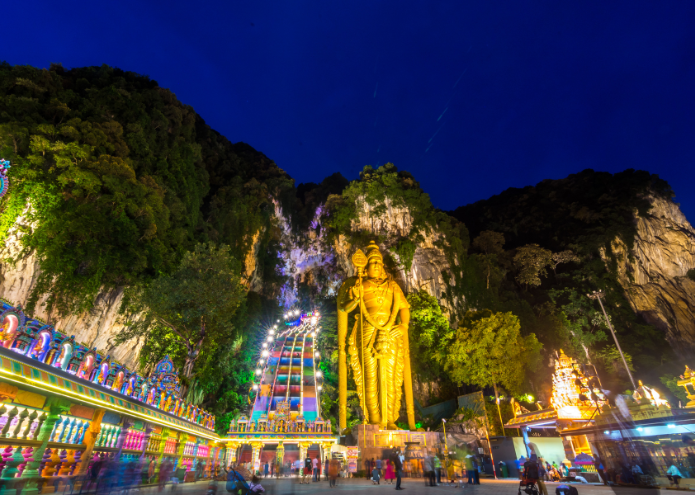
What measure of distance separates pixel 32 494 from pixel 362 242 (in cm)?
2022

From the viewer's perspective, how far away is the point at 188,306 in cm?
1225

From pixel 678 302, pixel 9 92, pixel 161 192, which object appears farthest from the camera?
pixel 678 302

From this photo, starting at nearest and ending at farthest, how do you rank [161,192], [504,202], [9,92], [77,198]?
1. [77,198]
2. [9,92]
3. [161,192]
4. [504,202]

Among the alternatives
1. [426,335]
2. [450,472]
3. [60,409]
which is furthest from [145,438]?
[426,335]

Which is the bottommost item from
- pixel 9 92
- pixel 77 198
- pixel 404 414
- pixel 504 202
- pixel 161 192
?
pixel 404 414

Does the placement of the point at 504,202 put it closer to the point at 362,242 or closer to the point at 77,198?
the point at 362,242

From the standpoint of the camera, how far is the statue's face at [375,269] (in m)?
14.0

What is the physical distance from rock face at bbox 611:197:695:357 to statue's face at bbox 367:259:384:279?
18587 millimetres

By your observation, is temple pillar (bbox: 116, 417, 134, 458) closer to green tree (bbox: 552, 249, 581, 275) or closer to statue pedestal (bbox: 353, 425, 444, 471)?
statue pedestal (bbox: 353, 425, 444, 471)

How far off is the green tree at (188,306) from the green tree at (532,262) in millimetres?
20481

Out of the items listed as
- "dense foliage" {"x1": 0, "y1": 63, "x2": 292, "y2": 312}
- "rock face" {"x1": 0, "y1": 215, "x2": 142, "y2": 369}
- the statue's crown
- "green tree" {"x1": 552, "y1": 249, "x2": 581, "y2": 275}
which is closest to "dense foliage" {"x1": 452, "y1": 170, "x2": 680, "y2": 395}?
"green tree" {"x1": 552, "y1": 249, "x2": 581, "y2": 275}

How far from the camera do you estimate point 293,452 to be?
52.7 ft

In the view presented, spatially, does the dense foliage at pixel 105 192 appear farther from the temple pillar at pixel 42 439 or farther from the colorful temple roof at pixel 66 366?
the temple pillar at pixel 42 439

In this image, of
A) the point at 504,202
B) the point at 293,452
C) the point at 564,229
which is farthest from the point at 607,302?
the point at 293,452
